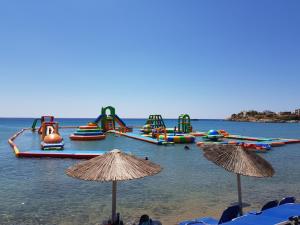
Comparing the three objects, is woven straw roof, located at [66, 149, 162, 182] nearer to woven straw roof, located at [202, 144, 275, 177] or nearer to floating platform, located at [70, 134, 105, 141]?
woven straw roof, located at [202, 144, 275, 177]

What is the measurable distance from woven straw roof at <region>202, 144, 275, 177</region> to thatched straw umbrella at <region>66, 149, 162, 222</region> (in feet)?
6.21


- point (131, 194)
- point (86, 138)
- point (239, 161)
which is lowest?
point (131, 194)

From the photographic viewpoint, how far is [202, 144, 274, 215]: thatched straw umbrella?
7.28m

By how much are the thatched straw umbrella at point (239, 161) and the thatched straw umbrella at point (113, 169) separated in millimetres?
1893

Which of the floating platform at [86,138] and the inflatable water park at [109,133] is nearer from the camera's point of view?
the inflatable water park at [109,133]

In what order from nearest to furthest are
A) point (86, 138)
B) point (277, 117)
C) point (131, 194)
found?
point (131, 194)
point (86, 138)
point (277, 117)

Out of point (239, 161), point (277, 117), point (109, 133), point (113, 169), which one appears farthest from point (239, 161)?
point (277, 117)

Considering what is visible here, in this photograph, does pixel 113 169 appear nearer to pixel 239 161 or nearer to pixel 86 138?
pixel 239 161

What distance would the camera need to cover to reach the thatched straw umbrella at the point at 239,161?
728 cm

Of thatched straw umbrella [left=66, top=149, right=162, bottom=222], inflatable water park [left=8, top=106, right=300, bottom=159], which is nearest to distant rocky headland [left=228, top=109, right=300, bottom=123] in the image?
inflatable water park [left=8, top=106, right=300, bottom=159]

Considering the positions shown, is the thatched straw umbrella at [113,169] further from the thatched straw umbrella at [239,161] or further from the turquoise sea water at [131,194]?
the turquoise sea water at [131,194]

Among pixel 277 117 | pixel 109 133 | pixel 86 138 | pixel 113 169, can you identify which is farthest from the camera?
pixel 277 117

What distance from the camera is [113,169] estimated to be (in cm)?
636

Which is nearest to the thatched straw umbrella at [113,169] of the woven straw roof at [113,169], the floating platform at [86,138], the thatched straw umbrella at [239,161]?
the woven straw roof at [113,169]
